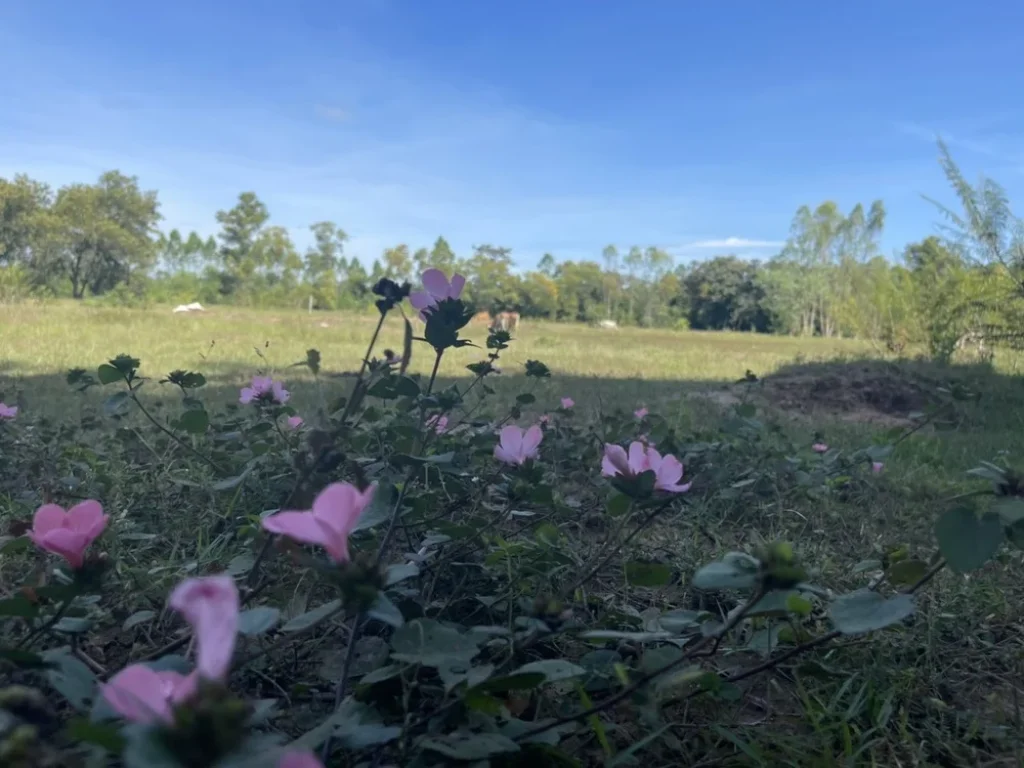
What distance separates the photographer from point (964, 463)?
2.47 metres

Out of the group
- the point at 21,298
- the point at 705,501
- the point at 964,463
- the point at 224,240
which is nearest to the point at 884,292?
the point at 964,463

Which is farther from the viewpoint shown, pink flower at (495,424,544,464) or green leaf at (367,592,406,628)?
pink flower at (495,424,544,464)

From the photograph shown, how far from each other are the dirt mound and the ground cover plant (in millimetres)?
2699

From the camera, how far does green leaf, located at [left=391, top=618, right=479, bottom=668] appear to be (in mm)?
562

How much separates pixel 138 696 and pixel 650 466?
56 cm

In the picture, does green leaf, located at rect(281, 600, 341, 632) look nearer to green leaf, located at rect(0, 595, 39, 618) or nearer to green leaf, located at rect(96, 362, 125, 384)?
green leaf, located at rect(0, 595, 39, 618)

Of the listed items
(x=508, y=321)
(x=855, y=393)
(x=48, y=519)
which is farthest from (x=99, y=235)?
(x=48, y=519)

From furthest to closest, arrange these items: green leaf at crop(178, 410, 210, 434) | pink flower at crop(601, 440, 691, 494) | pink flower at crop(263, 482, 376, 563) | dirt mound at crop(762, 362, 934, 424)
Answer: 1. dirt mound at crop(762, 362, 934, 424)
2. green leaf at crop(178, 410, 210, 434)
3. pink flower at crop(601, 440, 691, 494)
4. pink flower at crop(263, 482, 376, 563)

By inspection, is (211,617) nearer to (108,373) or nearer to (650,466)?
(650,466)

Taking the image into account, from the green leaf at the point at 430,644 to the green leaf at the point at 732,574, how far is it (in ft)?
0.63

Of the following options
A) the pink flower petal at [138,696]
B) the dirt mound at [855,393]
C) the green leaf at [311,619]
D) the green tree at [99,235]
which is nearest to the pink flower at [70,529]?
the green leaf at [311,619]

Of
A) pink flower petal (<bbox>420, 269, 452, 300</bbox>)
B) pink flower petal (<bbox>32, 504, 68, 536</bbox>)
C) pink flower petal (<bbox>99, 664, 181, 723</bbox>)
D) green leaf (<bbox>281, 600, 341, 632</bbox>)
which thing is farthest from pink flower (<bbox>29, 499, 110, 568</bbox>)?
pink flower petal (<bbox>420, 269, 452, 300</bbox>)

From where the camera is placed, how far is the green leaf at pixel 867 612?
0.56m

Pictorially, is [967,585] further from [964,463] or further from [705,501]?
[964,463]
